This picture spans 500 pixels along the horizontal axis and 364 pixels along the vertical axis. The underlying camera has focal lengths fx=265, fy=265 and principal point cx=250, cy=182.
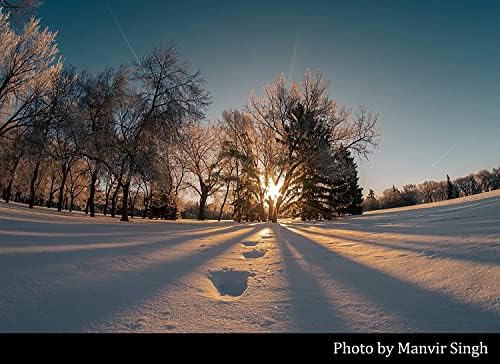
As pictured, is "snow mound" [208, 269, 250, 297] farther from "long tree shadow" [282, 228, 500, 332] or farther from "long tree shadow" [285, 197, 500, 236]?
"long tree shadow" [285, 197, 500, 236]

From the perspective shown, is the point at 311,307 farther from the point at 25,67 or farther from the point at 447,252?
the point at 25,67

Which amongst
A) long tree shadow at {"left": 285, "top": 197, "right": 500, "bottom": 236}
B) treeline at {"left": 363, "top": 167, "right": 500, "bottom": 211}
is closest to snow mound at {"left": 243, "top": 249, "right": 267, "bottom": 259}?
long tree shadow at {"left": 285, "top": 197, "right": 500, "bottom": 236}

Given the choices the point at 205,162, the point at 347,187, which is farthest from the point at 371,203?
the point at 205,162

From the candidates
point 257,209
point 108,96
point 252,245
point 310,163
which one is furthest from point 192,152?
point 252,245

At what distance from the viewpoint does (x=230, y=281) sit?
3.79 metres

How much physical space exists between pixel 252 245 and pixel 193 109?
11.4 meters

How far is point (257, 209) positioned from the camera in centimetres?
2777

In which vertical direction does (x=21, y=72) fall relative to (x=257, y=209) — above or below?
above

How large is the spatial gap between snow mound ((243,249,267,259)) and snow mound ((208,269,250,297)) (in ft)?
4.18

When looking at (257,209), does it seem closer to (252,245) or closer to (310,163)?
(310,163)

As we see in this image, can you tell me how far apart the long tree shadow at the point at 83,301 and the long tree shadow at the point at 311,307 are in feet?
5.17
